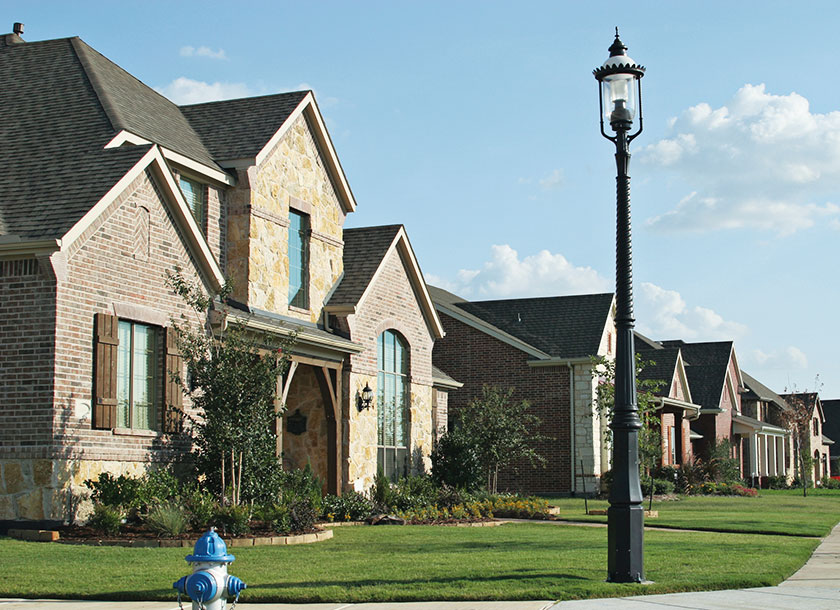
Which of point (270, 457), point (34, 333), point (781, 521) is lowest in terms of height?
point (781, 521)

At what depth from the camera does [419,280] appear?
25.6m

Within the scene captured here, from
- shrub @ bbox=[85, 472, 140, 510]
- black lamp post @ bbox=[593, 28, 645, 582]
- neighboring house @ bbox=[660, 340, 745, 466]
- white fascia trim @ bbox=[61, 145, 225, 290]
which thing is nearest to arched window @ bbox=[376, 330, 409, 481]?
white fascia trim @ bbox=[61, 145, 225, 290]

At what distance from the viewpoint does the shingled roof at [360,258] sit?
22.7 metres

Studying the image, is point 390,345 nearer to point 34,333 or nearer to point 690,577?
point 34,333

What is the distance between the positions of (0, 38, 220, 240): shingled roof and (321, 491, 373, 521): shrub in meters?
6.92

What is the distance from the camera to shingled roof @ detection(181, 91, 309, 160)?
67.5 feet

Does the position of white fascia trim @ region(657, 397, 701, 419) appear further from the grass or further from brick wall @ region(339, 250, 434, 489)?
the grass

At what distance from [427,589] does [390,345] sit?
14.9m

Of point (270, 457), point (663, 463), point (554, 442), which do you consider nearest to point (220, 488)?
point (270, 457)

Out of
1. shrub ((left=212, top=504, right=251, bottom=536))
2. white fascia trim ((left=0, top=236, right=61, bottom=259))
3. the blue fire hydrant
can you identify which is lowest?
shrub ((left=212, top=504, right=251, bottom=536))

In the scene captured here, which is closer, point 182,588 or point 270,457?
point 182,588

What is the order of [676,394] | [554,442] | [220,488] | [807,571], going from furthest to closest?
[676,394], [554,442], [220,488], [807,571]

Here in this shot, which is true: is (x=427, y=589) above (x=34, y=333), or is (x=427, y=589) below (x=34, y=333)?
below

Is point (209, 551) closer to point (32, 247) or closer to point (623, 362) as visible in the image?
point (623, 362)
